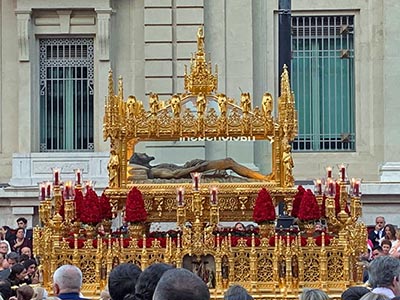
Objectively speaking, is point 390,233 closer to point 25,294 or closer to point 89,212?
point 89,212

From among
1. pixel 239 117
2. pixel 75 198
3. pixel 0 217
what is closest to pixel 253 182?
pixel 239 117

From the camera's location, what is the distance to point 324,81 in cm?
2867

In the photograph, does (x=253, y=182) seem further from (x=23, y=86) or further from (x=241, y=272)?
(x=23, y=86)

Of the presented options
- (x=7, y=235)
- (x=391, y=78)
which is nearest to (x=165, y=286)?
(x=7, y=235)

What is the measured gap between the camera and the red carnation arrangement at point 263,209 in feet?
57.5

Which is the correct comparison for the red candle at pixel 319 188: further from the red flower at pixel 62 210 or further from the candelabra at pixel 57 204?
the red flower at pixel 62 210

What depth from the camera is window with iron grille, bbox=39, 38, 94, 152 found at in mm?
28219

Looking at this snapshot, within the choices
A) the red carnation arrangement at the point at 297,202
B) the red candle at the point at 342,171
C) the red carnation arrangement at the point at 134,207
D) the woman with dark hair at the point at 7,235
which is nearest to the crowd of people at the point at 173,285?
the red carnation arrangement at the point at 134,207

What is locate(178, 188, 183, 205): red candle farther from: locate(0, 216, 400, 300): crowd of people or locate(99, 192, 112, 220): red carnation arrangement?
locate(0, 216, 400, 300): crowd of people

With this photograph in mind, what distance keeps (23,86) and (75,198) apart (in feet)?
32.5

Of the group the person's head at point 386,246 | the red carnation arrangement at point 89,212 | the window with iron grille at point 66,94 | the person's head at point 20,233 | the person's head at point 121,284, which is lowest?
the person's head at point 386,246

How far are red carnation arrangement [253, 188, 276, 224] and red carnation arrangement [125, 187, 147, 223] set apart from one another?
4.96 feet

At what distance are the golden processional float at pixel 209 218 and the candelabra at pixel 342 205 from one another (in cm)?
2

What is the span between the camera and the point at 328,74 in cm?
2862
